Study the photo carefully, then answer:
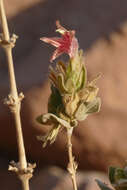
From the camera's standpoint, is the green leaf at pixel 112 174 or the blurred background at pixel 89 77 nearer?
the green leaf at pixel 112 174

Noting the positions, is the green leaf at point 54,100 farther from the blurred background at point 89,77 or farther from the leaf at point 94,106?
the blurred background at point 89,77

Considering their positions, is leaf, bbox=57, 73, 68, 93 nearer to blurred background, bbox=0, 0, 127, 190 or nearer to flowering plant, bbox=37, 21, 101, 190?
flowering plant, bbox=37, 21, 101, 190

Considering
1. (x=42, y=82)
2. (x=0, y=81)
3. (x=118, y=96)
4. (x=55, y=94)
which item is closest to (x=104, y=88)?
(x=118, y=96)

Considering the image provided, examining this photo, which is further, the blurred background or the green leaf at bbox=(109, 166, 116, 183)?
the blurred background

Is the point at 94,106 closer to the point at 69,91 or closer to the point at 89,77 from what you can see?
the point at 69,91

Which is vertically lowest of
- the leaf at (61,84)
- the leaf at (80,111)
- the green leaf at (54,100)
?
the leaf at (80,111)

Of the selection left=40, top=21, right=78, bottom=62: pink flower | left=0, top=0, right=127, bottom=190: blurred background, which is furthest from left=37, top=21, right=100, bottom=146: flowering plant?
left=0, top=0, right=127, bottom=190: blurred background

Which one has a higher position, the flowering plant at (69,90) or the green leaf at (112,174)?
the flowering plant at (69,90)

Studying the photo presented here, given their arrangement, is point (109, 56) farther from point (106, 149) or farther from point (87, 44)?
point (106, 149)

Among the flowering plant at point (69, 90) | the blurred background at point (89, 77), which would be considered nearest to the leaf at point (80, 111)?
the flowering plant at point (69, 90)
